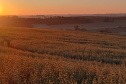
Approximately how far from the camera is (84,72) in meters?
5.81

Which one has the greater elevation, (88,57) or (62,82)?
(62,82)

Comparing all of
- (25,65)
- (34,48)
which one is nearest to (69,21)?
(34,48)

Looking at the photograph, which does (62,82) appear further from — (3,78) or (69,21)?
(69,21)

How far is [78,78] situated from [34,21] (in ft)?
285

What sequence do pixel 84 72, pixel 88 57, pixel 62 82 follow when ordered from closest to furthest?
1. pixel 62 82
2. pixel 84 72
3. pixel 88 57

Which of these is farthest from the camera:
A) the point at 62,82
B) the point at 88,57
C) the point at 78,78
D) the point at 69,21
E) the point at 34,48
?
the point at 69,21

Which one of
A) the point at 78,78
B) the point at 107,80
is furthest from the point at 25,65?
the point at 107,80

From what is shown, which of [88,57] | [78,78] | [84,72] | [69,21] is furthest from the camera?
[69,21]

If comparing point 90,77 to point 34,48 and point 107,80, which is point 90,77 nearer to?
point 107,80

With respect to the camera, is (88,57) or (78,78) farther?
(88,57)

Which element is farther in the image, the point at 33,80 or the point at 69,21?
the point at 69,21

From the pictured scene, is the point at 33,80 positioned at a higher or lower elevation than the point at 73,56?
higher

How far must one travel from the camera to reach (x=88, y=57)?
10016 millimetres

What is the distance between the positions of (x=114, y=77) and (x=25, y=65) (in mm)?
2986
